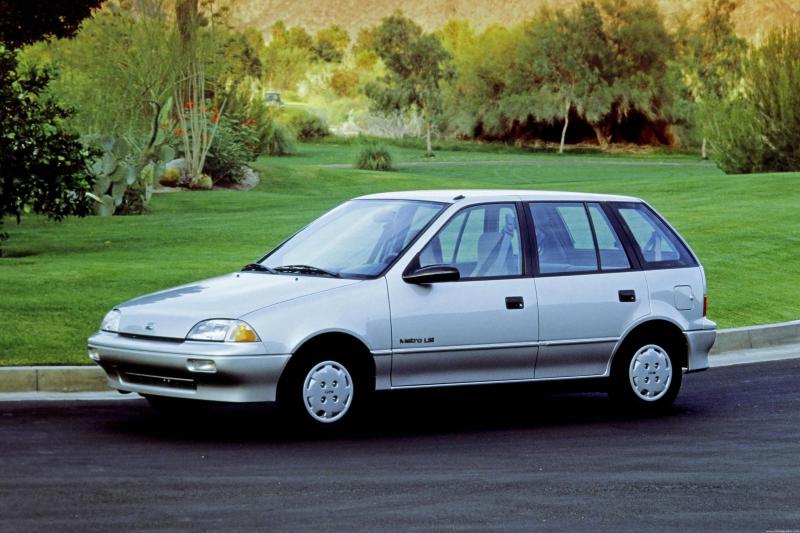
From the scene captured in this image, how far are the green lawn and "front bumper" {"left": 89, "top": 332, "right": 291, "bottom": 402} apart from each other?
2.68 meters

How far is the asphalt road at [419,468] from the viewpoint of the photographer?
23.2ft

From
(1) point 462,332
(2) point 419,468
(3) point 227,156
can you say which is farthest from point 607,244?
(3) point 227,156

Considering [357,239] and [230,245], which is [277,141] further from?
[357,239]

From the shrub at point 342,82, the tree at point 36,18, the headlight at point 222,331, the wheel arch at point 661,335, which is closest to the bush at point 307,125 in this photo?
the tree at point 36,18

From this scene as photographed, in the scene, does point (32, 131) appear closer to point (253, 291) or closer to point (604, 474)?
point (253, 291)

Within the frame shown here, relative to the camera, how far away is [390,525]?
22.5 ft

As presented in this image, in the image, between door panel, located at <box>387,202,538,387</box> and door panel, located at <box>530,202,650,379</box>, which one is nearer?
door panel, located at <box>387,202,538,387</box>

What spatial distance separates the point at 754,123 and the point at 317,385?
109 ft

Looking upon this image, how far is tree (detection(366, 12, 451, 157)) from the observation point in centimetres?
7525

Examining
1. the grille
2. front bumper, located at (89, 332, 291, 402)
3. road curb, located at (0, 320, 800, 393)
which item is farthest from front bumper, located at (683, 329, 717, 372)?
road curb, located at (0, 320, 800, 393)

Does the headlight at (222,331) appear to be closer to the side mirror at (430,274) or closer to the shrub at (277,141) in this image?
the side mirror at (430,274)

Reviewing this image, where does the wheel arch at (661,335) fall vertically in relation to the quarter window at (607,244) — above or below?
below

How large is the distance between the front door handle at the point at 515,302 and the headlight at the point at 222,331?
181cm

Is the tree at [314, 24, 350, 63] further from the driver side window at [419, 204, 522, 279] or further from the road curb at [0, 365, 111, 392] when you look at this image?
the driver side window at [419, 204, 522, 279]
